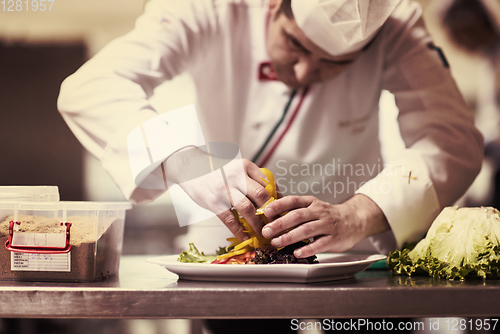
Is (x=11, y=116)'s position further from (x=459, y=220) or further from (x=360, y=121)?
(x=459, y=220)

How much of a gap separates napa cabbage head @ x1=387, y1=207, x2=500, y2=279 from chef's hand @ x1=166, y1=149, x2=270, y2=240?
15.3 inches

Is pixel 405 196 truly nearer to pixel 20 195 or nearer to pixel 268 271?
pixel 268 271

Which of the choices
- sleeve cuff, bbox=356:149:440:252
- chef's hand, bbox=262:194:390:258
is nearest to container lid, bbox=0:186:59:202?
chef's hand, bbox=262:194:390:258

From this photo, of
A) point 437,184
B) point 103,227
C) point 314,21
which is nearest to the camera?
point 103,227

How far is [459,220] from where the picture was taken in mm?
983

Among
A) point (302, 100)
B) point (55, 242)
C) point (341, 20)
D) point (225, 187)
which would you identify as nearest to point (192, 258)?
point (225, 187)

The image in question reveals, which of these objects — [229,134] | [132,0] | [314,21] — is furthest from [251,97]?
[132,0]

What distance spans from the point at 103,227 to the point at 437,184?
0.90 m

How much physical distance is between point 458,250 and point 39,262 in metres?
0.91

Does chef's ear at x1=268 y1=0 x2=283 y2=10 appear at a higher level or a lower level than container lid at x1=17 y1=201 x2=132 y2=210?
higher

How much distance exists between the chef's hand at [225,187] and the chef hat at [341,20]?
1.33 ft

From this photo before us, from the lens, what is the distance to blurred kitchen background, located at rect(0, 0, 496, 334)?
1196 mm

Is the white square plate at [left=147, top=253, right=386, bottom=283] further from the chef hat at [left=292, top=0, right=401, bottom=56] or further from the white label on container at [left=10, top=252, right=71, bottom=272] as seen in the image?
the chef hat at [left=292, top=0, right=401, bottom=56]

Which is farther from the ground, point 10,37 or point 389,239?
point 10,37
